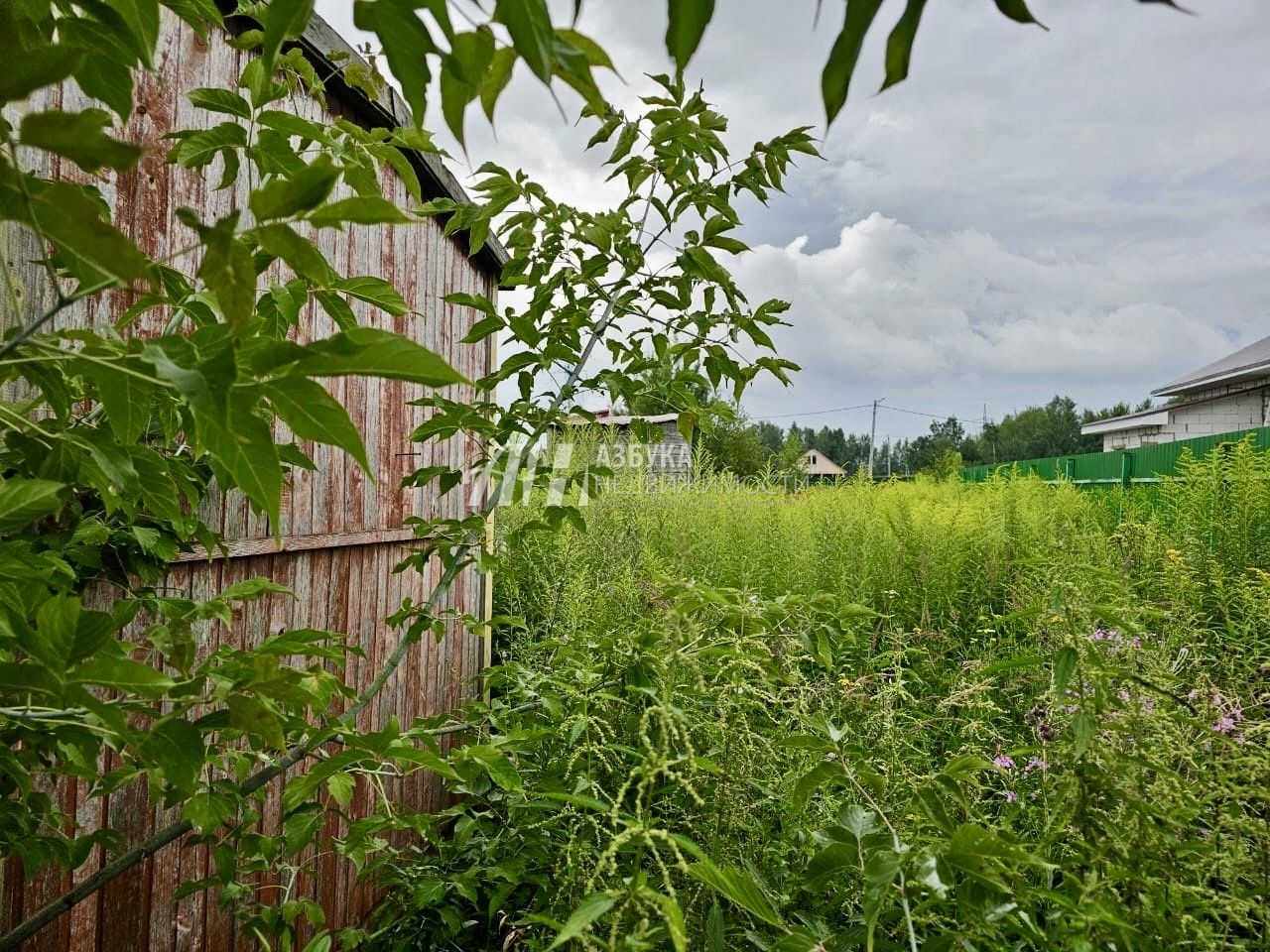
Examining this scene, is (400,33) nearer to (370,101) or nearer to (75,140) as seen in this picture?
(75,140)

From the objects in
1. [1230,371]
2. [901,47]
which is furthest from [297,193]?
[1230,371]

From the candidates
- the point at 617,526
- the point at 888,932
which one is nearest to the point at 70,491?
the point at 888,932

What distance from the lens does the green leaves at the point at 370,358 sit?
515 mm

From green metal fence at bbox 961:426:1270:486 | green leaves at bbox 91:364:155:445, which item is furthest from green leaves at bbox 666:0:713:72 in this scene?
green metal fence at bbox 961:426:1270:486

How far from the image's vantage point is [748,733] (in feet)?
4.33

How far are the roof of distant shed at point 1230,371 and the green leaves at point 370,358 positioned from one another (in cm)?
1947

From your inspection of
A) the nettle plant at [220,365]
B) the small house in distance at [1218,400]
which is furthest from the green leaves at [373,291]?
the small house in distance at [1218,400]

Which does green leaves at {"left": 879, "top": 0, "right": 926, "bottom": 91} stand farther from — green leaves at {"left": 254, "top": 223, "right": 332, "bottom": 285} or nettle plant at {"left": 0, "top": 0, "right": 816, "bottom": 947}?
green leaves at {"left": 254, "top": 223, "right": 332, "bottom": 285}

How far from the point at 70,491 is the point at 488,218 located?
0.86 metres

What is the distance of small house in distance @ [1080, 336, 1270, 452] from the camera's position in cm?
1653

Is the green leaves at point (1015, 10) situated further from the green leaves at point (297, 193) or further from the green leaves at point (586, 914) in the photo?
the green leaves at point (586, 914)

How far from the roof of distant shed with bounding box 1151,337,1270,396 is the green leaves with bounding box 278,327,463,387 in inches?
766

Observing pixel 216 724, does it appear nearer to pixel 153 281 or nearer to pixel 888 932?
pixel 153 281

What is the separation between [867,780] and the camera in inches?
39.4
